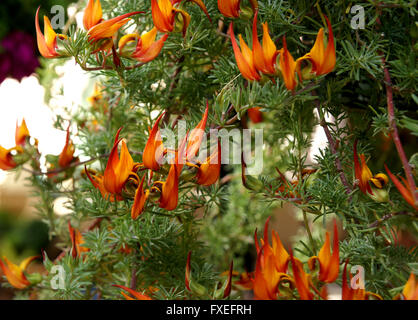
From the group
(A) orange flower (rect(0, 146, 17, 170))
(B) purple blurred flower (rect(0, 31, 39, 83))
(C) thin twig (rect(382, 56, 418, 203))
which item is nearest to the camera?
(C) thin twig (rect(382, 56, 418, 203))

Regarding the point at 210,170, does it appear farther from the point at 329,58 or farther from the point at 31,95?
the point at 31,95

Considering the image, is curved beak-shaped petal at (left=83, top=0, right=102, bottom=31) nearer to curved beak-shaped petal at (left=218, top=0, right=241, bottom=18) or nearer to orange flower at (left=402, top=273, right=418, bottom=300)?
curved beak-shaped petal at (left=218, top=0, right=241, bottom=18)

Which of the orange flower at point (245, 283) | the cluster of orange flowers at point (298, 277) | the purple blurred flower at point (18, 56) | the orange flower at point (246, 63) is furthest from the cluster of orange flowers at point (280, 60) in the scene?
the purple blurred flower at point (18, 56)

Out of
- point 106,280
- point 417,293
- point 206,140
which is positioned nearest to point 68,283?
point 106,280

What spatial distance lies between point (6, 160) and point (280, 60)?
284 mm

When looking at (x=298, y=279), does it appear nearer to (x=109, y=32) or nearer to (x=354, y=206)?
(x=354, y=206)

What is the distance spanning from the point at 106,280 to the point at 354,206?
0.96 ft

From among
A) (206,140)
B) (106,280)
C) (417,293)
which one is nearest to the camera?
(417,293)

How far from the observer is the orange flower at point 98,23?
314 mm

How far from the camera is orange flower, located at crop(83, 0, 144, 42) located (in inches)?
12.4

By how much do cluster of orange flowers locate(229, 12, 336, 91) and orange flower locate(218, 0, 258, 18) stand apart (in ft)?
0.12

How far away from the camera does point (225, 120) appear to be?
0.34 meters

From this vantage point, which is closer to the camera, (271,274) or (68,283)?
(271,274)

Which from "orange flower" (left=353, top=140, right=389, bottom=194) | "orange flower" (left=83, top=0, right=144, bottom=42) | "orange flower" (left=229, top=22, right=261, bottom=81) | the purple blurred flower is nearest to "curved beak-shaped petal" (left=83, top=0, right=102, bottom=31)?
"orange flower" (left=83, top=0, right=144, bottom=42)
